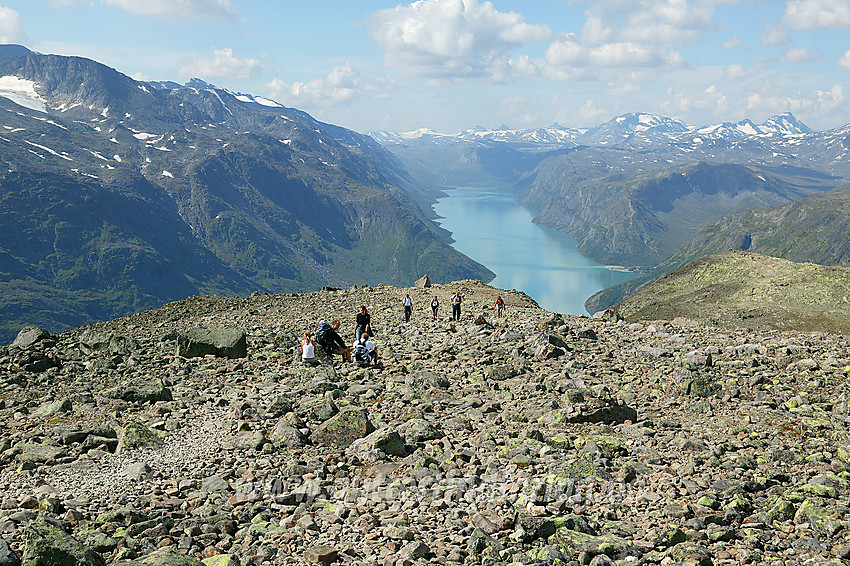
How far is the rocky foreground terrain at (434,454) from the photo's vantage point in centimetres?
1144

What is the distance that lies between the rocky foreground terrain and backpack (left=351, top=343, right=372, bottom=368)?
3.10ft

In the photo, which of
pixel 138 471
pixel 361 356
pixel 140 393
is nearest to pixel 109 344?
pixel 140 393

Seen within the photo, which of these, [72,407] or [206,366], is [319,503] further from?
[206,366]

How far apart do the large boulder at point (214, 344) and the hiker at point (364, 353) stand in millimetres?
5719

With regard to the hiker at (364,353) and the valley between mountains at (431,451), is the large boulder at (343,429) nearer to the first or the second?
the valley between mountains at (431,451)

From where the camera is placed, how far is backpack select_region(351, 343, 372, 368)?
25797mm

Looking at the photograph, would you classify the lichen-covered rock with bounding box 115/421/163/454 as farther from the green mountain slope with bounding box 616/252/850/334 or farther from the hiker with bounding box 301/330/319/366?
the green mountain slope with bounding box 616/252/850/334

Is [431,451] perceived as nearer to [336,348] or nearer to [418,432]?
[418,432]

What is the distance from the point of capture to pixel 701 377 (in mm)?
21375

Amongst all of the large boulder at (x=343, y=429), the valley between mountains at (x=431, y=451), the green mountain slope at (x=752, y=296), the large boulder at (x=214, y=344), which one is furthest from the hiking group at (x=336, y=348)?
the green mountain slope at (x=752, y=296)

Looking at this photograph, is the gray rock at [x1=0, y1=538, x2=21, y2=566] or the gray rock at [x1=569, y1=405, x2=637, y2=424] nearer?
the gray rock at [x1=0, y1=538, x2=21, y2=566]

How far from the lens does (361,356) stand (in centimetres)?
2589

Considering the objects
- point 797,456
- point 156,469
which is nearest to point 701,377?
point 797,456

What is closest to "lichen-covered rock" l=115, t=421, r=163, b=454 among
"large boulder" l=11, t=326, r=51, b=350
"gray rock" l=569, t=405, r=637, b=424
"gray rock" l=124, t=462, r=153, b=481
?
"gray rock" l=124, t=462, r=153, b=481
